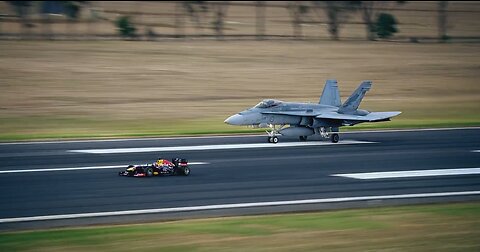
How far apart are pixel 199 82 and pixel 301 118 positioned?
24.5 metres

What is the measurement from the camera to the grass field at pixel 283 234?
17109mm

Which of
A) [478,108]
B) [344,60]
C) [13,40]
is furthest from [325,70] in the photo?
[13,40]

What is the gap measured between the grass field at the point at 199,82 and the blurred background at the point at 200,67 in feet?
0.31

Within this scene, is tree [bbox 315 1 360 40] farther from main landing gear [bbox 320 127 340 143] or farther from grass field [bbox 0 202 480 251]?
grass field [bbox 0 202 480 251]

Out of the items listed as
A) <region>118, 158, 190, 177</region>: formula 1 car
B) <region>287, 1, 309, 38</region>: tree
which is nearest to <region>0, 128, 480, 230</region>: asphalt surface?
<region>118, 158, 190, 177</region>: formula 1 car

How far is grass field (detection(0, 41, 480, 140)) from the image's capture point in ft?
141

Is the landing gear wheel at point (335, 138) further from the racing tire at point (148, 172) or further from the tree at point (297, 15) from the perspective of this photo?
the tree at point (297, 15)

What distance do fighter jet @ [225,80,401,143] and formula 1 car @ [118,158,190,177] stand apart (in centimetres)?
847

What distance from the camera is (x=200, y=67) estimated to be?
6444 cm

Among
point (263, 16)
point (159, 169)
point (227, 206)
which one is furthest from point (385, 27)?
point (227, 206)

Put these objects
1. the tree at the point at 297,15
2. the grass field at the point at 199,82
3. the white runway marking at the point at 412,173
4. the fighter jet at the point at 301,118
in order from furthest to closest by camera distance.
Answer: the tree at the point at 297,15, the grass field at the point at 199,82, the fighter jet at the point at 301,118, the white runway marking at the point at 412,173

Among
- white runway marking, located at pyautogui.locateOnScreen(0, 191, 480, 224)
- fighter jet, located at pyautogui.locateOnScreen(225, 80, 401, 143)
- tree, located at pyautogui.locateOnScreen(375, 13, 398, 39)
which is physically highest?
tree, located at pyautogui.locateOnScreen(375, 13, 398, 39)

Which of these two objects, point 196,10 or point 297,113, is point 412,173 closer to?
point 297,113

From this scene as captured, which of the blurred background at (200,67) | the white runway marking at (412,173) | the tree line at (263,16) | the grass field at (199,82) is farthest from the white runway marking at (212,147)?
the tree line at (263,16)
